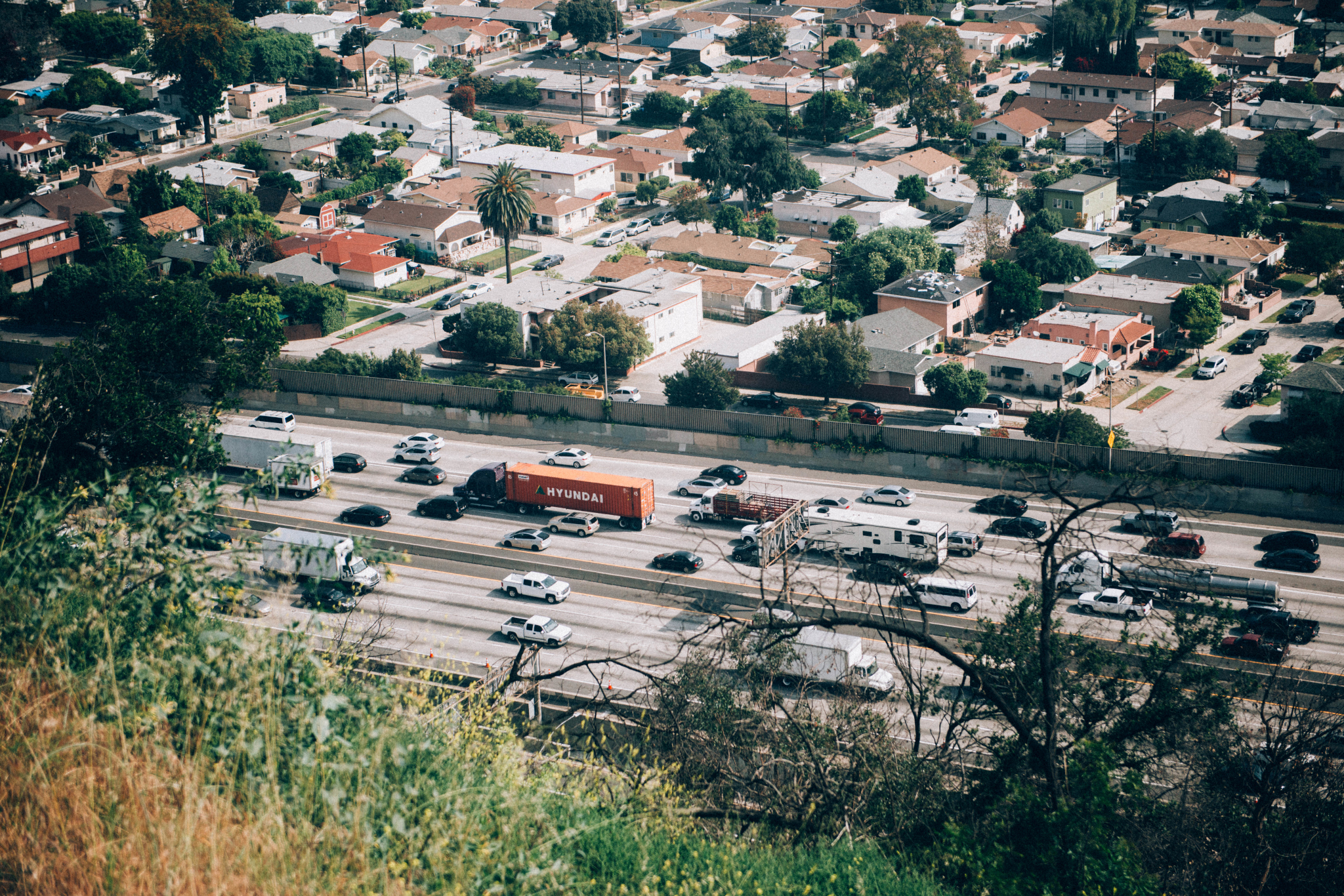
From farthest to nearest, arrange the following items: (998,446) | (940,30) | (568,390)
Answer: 1. (940,30)
2. (568,390)
3. (998,446)

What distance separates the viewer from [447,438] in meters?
55.6

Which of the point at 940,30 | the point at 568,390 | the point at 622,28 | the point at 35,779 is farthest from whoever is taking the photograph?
the point at 622,28

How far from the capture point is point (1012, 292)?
68.8 m

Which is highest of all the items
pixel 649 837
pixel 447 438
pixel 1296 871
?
pixel 649 837

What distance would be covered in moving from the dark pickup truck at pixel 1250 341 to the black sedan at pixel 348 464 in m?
46.4

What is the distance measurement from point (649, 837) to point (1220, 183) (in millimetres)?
83472

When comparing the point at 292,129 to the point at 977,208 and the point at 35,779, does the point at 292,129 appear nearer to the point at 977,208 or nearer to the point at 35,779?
the point at 977,208

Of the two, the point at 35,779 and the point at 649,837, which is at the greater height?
the point at 35,779

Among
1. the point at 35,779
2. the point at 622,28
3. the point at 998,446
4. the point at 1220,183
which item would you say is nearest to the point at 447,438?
the point at 998,446

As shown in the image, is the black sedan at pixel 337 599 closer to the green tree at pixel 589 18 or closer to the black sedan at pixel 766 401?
the black sedan at pixel 766 401

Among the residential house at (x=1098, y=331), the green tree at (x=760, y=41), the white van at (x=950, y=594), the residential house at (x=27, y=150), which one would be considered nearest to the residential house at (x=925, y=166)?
the residential house at (x=1098, y=331)

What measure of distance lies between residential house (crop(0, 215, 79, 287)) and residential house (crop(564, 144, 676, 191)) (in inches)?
1453

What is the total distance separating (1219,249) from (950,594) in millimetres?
46192

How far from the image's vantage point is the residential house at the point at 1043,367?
5997 centimetres
